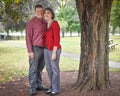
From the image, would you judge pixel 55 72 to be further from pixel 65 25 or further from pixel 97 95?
pixel 65 25

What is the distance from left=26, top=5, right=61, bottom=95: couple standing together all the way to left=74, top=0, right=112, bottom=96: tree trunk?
75 cm

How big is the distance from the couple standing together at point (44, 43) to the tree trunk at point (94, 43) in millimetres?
752

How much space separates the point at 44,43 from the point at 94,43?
1.24 meters

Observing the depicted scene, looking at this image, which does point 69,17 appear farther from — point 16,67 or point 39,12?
point 39,12

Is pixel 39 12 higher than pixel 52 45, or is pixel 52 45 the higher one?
pixel 39 12

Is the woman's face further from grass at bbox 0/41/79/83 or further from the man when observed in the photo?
grass at bbox 0/41/79/83

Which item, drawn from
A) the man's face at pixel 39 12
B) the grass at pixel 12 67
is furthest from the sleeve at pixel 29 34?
the grass at pixel 12 67

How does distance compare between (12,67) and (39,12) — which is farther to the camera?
(12,67)

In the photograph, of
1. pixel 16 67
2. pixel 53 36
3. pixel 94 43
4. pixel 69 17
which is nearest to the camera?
pixel 53 36

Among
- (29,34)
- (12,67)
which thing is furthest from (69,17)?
(29,34)

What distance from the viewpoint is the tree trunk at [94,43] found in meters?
7.85

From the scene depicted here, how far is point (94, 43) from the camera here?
789cm

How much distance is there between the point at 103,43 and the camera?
314 inches

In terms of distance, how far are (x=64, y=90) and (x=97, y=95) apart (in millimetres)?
948
